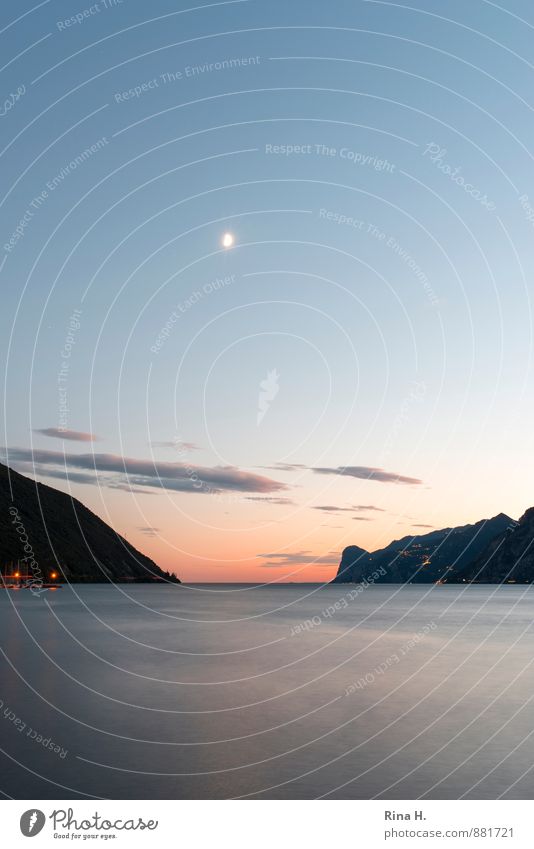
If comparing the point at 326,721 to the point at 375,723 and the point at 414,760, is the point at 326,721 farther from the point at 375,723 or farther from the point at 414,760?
the point at 414,760

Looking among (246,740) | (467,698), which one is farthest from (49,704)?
(467,698)

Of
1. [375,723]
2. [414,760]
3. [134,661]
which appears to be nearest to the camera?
[414,760]

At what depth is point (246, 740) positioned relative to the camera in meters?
30.6

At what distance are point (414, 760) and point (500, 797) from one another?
196 inches

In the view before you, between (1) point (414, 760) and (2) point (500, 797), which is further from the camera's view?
(1) point (414, 760)

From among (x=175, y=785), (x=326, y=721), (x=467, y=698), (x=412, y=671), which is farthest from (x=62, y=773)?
(x=412, y=671)

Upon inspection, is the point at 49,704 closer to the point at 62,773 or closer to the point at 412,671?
the point at 62,773

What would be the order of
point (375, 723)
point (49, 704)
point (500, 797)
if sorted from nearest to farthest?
point (500, 797) < point (375, 723) < point (49, 704)

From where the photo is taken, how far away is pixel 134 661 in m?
61.7

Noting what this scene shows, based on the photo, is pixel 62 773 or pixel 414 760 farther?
pixel 414 760
